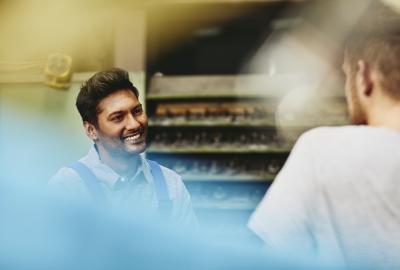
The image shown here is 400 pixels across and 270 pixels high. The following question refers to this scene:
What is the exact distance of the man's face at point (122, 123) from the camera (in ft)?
3.67

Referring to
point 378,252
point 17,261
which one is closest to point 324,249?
point 378,252

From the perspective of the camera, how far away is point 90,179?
112 centimetres

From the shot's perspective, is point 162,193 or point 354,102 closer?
point 354,102

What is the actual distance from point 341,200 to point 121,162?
1.89 feet

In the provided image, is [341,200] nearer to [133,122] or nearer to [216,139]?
Result: [133,122]

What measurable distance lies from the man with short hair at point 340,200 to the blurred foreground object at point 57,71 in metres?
1.89

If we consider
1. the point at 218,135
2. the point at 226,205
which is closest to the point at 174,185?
the point at 226,205

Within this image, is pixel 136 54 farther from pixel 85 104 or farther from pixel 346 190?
pixel 346 190

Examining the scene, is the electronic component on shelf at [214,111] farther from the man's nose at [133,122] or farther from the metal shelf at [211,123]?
the man's nose at [133,122]

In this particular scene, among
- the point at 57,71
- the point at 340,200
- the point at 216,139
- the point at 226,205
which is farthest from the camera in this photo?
the point at 216,139

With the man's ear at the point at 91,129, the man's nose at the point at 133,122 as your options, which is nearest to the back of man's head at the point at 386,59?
the man's nose at the point at 133,122

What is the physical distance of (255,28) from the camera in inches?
123

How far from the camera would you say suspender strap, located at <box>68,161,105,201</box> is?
3.65 feet

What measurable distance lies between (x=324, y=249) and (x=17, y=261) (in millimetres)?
810
